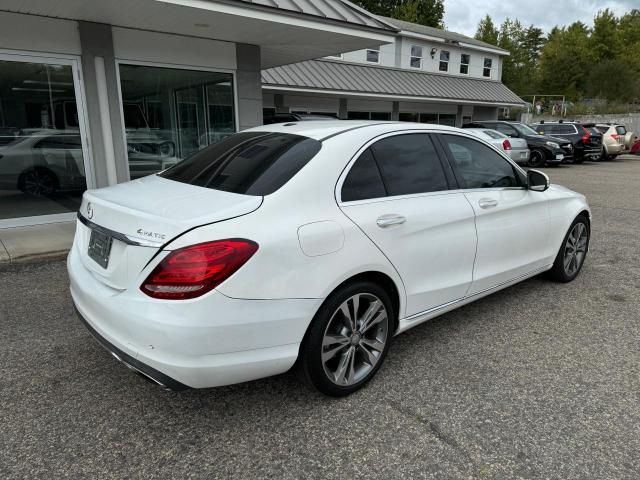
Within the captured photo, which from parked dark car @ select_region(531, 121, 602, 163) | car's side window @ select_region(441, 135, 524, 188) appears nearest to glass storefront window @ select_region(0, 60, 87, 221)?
car's side window @ select_region(441, 135, 524, 188)

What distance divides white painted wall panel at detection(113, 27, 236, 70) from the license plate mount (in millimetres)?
5416

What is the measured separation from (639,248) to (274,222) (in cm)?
598

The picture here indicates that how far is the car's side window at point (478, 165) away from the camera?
11.7 ft

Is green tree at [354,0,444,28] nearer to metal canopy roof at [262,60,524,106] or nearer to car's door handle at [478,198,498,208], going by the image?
metal canopy roof at [262,60,524,106]

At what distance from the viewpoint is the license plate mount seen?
8.24 ft

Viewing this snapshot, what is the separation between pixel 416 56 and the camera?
78.4ft

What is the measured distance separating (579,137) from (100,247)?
2098cm

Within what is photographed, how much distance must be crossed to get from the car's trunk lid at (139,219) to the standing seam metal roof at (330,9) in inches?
174

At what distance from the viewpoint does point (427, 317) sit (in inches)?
128

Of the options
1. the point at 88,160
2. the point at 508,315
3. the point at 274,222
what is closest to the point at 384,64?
the point at 88,160

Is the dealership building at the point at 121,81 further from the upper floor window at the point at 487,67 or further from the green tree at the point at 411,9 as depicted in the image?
the green tree at the point at 411,9

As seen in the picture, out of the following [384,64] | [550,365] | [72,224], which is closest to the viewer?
[550,365]

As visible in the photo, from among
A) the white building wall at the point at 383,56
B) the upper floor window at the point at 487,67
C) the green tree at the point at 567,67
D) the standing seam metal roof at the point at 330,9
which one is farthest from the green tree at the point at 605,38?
the standing seam metal roof at the point at 330,9

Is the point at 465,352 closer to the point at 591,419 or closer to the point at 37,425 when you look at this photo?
the point at 591,419
